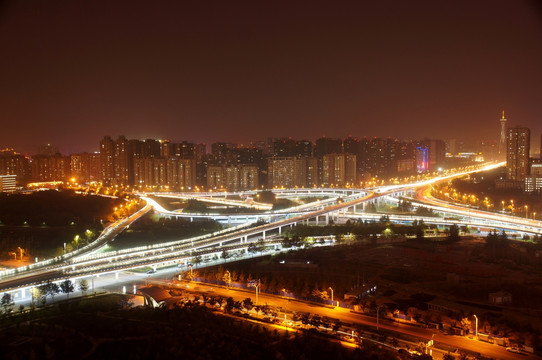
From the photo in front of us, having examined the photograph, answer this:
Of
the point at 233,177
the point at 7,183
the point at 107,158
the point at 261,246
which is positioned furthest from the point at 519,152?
the point at 7,183

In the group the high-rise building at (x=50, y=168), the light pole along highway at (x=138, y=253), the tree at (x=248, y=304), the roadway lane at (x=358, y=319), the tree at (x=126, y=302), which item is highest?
the high-rise building at (x=50, y=168)

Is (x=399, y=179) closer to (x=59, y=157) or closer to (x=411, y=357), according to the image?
(x=59, y=157)

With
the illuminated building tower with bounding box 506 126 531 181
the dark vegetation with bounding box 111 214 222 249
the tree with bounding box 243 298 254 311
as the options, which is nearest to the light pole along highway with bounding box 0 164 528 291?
the dark vegetation with bounding box 111 214 222 249

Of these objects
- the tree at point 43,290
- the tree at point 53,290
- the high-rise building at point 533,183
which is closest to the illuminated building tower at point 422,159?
the high-rise building at point 533,183

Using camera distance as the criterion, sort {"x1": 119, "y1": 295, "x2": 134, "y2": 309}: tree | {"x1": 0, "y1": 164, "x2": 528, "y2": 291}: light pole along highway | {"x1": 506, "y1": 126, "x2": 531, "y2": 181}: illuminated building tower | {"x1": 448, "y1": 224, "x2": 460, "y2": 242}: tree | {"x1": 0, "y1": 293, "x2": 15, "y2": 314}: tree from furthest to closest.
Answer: {"x1": 506, "y1": 126, "x2": 531, "y2": 181}: illuminated building tower
{"x1": 448, "y1": 224, "x2": 460, "y2": 242}: tree
{"x1": 0, "y1": 164, "x2": 528, "y2": 291}: light pole along highway
{"x1": 119, "y1": 295, "x2": 134, "y2": 309}: tree
{"x1": 0, "y1": 293, "x2": 15, "y2": 314}: tree

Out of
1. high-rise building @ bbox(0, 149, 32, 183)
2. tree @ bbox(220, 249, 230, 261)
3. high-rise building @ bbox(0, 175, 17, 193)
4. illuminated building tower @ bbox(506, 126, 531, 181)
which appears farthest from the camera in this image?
high-rise building @ bbox(0, 149, 32, 183)

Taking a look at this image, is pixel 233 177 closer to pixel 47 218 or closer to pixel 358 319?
pixel 47 218

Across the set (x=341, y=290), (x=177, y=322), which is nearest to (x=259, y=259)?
(x=341, y=290)

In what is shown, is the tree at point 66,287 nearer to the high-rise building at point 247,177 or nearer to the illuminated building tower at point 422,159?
the high-rise building at point 247,177

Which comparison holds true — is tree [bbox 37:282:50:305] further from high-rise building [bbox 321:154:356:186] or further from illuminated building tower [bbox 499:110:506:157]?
illuminated building tower [bbox 499:110:506:157]
